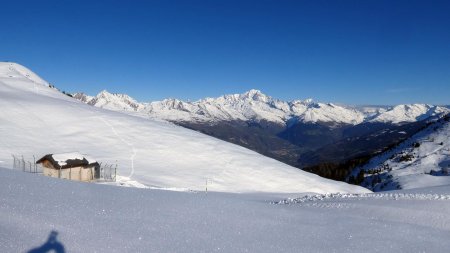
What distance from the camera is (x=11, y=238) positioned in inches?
349

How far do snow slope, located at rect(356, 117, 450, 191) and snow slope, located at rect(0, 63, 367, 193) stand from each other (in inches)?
943

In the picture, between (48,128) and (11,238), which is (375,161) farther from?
(11,238)

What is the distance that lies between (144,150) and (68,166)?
24.9 m

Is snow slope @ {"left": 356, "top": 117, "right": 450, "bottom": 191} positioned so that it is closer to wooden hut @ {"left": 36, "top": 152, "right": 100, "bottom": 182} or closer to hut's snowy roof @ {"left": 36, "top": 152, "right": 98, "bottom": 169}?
wooden hut @ {"left": 36, "top": 152, "right": 100, "bottom": 182}

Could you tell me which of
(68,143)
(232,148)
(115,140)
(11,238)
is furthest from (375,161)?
(11,238)

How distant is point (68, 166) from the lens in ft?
149

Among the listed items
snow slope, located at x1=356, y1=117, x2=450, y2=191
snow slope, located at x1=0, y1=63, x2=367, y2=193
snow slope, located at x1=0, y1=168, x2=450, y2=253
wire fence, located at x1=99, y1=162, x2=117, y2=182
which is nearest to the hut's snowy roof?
wire fence, located at x1=99, y1=162, x2=117, y2=182

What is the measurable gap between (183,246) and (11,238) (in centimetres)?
460

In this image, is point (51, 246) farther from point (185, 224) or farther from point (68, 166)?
point (68, 166)

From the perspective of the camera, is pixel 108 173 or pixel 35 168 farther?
pixel 108 173

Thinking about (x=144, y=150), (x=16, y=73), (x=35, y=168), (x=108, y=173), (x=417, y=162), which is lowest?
(x=108, y=173)

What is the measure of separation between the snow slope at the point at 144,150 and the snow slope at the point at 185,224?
34329mm

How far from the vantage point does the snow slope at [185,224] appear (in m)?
10.2

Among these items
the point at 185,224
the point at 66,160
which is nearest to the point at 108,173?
the point at 66,160
